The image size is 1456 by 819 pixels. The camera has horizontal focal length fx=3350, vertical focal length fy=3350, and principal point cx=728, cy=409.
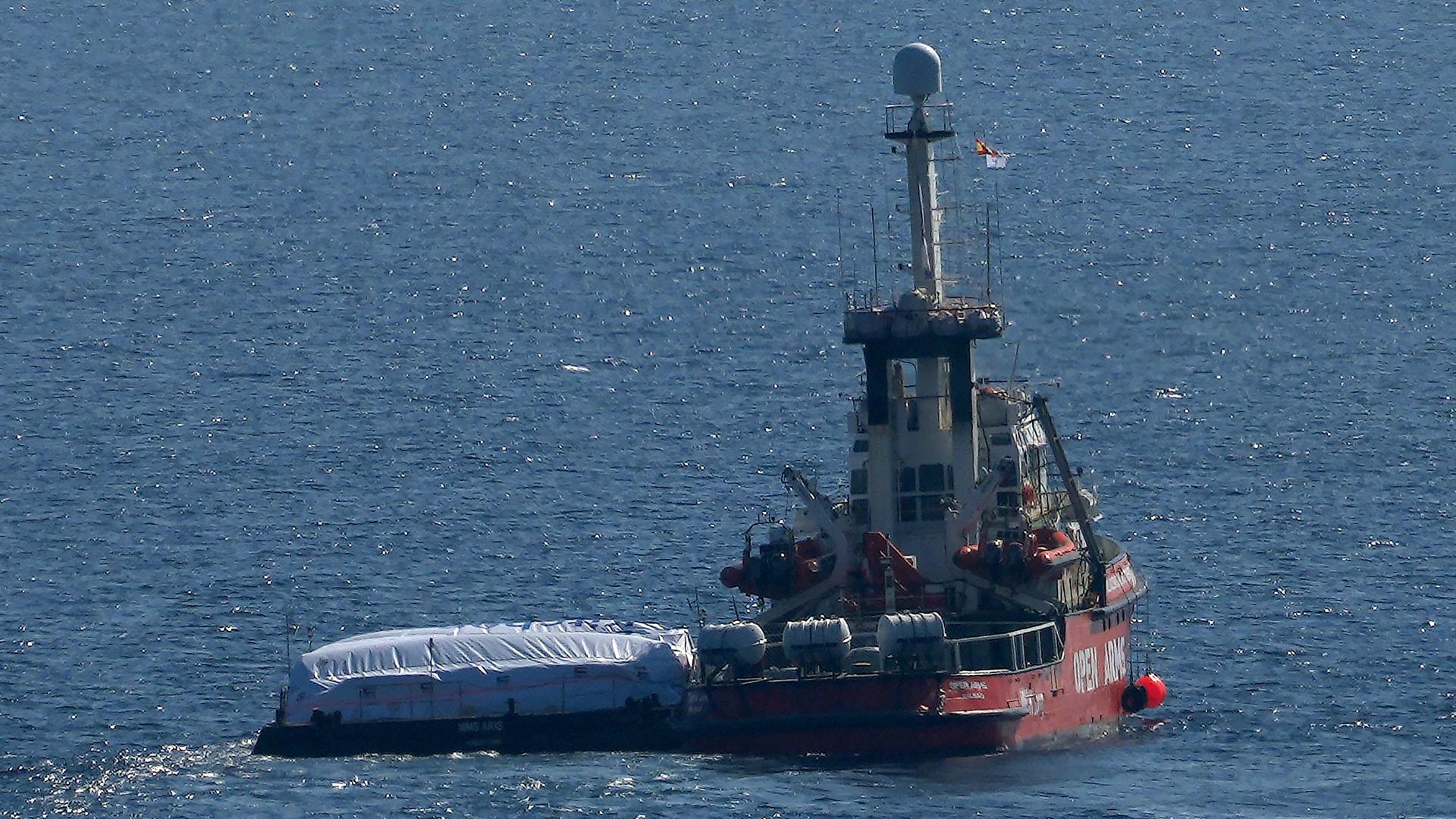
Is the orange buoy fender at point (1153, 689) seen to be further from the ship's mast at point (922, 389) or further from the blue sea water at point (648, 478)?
the ship's mast at point (922, 389)

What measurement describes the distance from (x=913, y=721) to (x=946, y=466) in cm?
1227

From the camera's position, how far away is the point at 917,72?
10169 cm

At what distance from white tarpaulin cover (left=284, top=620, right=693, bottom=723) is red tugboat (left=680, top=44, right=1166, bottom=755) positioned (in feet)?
6.53

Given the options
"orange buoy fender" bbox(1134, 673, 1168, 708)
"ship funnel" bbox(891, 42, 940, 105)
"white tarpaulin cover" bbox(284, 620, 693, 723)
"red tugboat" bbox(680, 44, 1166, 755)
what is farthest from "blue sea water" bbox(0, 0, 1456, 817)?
"ship funnel" bbox(891, 42, 940, 105)

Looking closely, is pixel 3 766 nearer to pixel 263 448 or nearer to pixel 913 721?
pixel 913 721

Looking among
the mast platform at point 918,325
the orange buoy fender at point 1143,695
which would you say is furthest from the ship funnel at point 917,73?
the orange buoy fender at point 1143,695

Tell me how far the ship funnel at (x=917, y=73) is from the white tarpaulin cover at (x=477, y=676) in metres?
18.7

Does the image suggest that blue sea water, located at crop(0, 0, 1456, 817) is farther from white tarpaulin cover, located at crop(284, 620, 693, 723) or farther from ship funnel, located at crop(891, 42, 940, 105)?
ship funnel, located at crop(891, 42, 940, 105)

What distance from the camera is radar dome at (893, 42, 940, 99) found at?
3999 inches

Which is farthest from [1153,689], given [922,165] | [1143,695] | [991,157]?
[922,165]

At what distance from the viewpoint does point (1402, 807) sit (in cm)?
8981

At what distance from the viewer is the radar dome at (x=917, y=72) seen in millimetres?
101562

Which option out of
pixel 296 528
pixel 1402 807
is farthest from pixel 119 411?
pixel 1402 807

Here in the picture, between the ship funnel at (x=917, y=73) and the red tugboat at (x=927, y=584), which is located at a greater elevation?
the ship funnel at (x=917, y=73)
